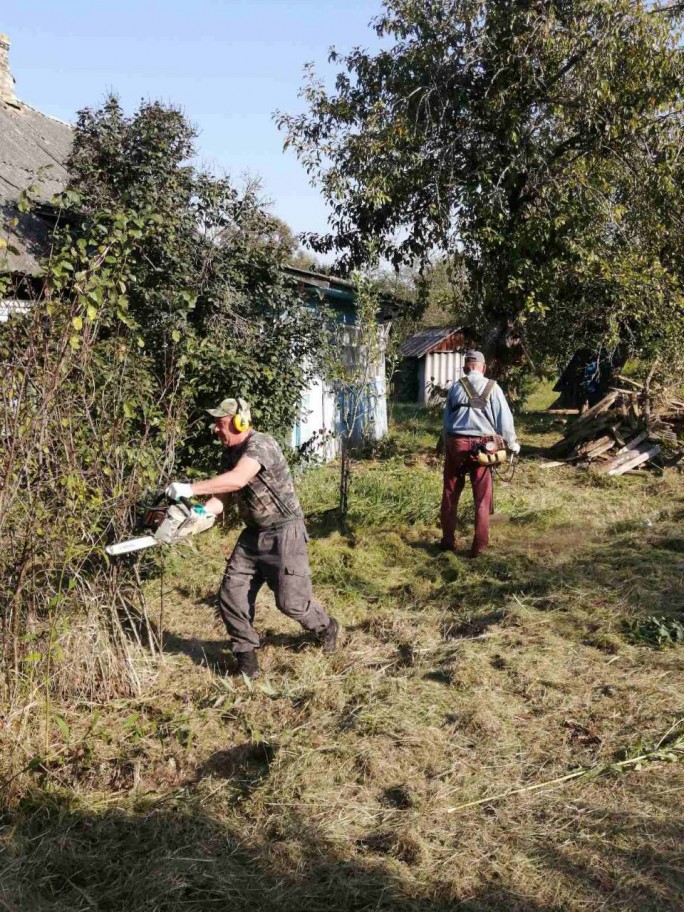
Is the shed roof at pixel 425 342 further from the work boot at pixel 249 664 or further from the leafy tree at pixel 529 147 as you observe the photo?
the work boot at pixel 249 664

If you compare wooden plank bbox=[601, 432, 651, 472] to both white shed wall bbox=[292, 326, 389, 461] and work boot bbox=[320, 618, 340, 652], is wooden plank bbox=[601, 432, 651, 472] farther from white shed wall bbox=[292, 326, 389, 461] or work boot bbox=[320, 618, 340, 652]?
work boot bbox=[320, 618, 340, 652]

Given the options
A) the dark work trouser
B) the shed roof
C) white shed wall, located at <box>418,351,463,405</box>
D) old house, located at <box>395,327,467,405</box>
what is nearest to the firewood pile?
the dark work trouser

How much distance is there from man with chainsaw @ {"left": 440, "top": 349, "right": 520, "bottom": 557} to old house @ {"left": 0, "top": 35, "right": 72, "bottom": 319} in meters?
4.18

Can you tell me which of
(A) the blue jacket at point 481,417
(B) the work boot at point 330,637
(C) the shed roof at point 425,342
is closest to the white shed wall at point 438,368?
(C) the shed roof at point 425,342

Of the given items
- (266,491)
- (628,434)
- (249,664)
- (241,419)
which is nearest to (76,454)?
(241,419)

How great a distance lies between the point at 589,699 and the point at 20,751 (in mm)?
2872

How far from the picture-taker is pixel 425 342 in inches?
1037

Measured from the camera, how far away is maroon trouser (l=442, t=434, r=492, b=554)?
701 centimetres

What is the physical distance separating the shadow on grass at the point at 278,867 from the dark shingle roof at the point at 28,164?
20.6 ft

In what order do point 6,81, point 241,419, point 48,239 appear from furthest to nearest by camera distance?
point 6,81 → point 48,239 → point 241,419

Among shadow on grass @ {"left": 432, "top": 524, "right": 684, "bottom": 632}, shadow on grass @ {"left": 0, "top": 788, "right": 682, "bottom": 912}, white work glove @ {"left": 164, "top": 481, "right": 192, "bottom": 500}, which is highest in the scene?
white work glove @ {"left": 164, "top": 481, "right": 192, "bottom": 500}

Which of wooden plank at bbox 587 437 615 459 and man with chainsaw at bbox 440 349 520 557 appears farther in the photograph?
wooden plank at bbox 587 437 615 459

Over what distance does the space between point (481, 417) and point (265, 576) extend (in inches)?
116

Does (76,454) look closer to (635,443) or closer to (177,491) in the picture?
(177,491)
